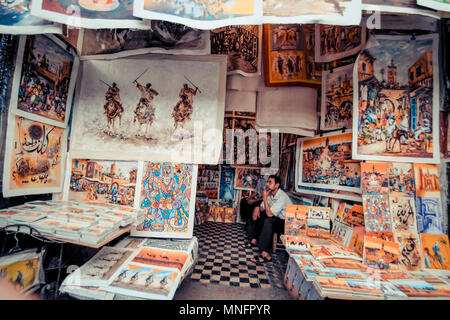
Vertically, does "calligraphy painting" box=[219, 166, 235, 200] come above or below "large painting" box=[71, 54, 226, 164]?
below

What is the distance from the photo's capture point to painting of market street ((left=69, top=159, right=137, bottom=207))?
2.49 metres

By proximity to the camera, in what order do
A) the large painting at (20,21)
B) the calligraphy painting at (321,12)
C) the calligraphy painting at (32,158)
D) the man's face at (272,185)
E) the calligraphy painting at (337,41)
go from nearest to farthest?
the calligraphy painting at (321,12)
the large painting at (20,21)
the calligraphy painting at (32,158)
the calligraphy painting at (337,41)
the man's face at (272,185)

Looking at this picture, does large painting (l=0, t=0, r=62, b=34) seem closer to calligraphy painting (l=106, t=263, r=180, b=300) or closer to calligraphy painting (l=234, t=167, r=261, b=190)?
calligraphy painting (l=106, t=263, r=180, b=300)

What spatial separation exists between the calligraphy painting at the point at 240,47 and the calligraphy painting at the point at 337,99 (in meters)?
0.88

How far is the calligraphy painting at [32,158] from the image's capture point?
1885 millimetres

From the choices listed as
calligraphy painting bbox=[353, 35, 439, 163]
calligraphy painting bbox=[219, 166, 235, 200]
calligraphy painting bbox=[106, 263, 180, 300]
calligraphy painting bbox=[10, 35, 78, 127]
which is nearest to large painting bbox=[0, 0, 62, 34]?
calligraphy painting bbox=[10, 35, 78, 127]

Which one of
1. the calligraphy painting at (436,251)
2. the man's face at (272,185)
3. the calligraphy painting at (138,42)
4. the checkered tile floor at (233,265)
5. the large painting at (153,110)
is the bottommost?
the checkered tile floor at (233,265)

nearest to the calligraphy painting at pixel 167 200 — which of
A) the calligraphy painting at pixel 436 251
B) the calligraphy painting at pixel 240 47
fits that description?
the calligraphy painting at pixel 240 47

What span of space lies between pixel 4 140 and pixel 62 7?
1218mm

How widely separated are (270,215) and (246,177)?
2.12m

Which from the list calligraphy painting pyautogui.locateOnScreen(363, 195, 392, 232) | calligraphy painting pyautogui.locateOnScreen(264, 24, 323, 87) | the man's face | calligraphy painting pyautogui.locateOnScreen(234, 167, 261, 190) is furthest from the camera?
calligraphy painting pyautogui.locateOnScreen(234, 167, 261, 190)

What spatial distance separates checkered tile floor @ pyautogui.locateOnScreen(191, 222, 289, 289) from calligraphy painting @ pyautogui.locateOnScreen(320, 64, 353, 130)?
1956 millimetres

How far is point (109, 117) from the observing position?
8.39ft

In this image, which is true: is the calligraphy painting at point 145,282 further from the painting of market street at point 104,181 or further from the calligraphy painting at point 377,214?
the calligraphy painting at point 377,214
